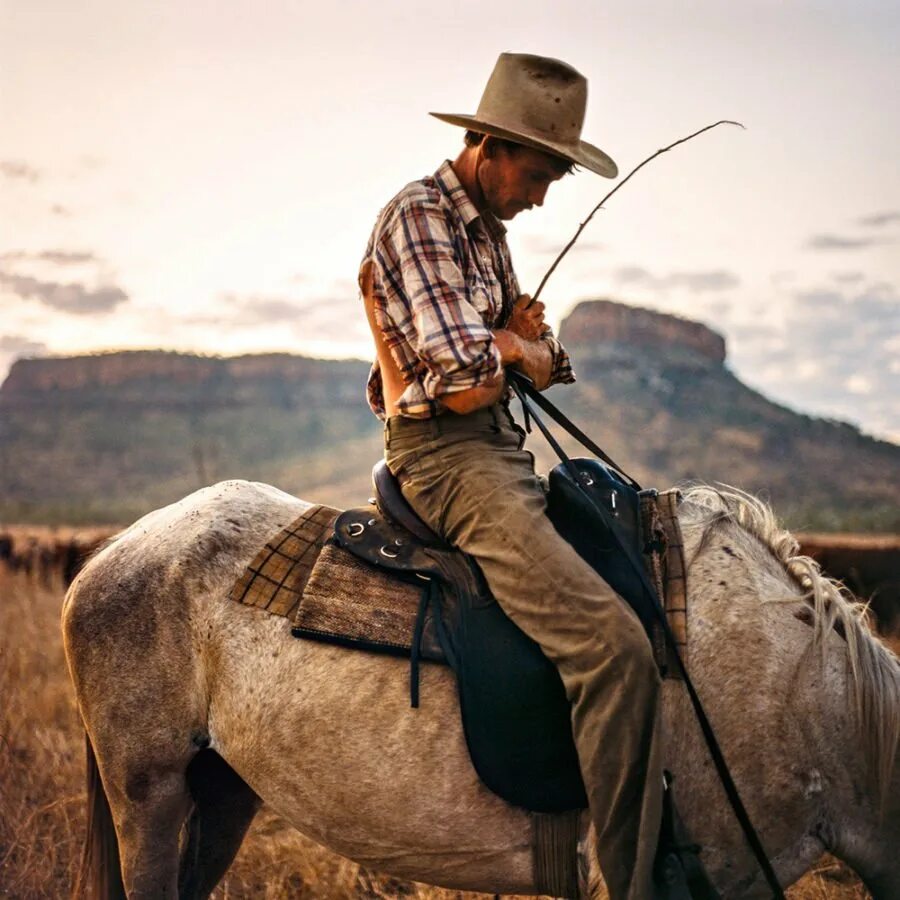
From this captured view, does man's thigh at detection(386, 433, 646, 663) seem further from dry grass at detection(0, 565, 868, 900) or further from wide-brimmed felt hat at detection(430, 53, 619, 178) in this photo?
dry grass at detection(0, 565, 868, 900)

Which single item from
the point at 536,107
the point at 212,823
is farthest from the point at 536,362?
the point at 212,823

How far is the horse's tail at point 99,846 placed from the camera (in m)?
3.62

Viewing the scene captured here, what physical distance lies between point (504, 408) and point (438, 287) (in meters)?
0.60

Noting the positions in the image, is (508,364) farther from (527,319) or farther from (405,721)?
(405,721)

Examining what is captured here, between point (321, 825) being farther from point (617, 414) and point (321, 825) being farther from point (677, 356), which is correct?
point (677, 356)

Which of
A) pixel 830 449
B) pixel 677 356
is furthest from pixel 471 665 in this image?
pixel 677 356

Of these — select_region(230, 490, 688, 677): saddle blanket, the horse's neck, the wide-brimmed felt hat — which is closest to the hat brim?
the wide-brimmed felt hat

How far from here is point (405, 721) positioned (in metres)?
3.00

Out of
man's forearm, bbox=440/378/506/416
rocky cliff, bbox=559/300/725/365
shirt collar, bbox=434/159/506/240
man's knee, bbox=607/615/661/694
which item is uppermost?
shirt collar, bbox=434/159/506/240

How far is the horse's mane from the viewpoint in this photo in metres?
2.88

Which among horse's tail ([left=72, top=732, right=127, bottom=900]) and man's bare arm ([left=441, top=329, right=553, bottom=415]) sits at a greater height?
man's bare arm ([left=441, top=329, right=553, bottom=415])

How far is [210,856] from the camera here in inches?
149

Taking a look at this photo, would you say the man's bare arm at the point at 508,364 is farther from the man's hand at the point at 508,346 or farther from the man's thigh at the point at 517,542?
the man's thigh at the point at 517,542

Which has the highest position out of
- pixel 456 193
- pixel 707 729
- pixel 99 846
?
pixel 456 193
